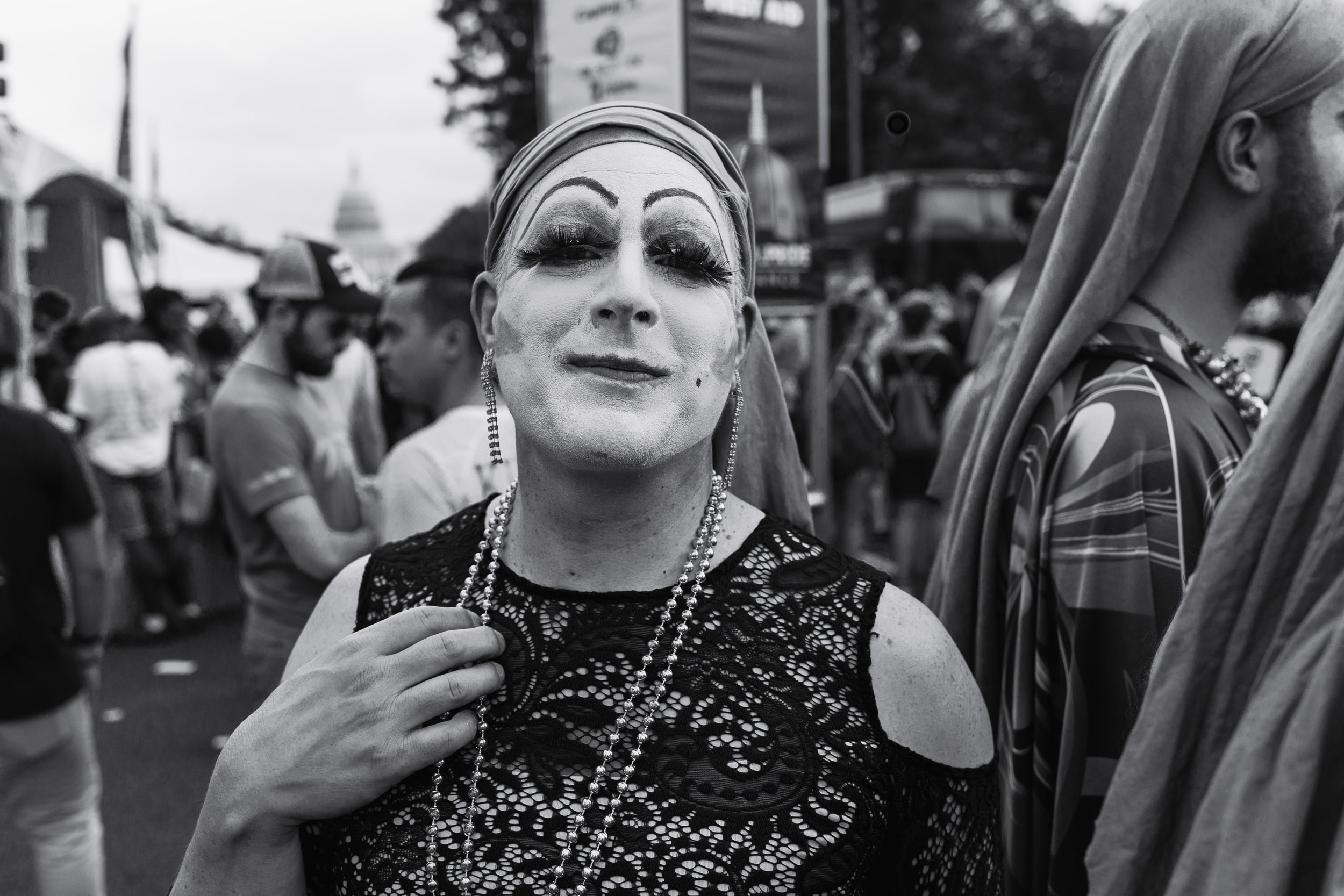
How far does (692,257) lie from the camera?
1495mm

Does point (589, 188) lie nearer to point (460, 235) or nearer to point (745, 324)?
point (745, 324)

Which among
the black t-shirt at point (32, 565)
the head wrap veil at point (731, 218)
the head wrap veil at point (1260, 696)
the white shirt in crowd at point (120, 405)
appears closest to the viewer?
the head wrap veil at point (1260, 696)

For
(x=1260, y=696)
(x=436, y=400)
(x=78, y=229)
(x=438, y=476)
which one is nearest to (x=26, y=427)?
(x=436, y=400)

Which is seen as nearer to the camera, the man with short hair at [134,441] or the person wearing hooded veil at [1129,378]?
the person wearing hooded veil at [1129,378]

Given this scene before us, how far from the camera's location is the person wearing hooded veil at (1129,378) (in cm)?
166

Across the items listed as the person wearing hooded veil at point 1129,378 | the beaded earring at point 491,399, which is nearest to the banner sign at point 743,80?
the person wearing hooded veil at point 1129,378

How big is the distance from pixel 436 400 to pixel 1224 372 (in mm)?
2328

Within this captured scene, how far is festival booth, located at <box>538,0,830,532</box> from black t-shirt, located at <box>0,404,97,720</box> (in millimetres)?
2151

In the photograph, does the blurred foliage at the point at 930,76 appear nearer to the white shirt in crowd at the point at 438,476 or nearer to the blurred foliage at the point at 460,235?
the blurred foliage at the point at 460,235

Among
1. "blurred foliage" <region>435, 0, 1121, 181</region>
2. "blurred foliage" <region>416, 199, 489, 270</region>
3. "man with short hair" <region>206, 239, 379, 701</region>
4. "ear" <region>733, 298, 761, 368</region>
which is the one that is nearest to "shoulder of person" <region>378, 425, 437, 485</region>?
"man with short hair" <region>206, 239, 379, 701</region>

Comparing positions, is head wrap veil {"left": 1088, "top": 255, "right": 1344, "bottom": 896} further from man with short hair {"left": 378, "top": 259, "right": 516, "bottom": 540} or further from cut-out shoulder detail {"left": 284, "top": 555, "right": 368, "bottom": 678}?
man with short hair {"left": 378, "top": 259, "right": 516, "bottom": 540}

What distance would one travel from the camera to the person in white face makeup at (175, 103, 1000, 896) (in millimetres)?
1337

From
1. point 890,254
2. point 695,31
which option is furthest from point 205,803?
point 890,254

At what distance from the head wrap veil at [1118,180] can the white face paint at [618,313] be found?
26.1 inches
